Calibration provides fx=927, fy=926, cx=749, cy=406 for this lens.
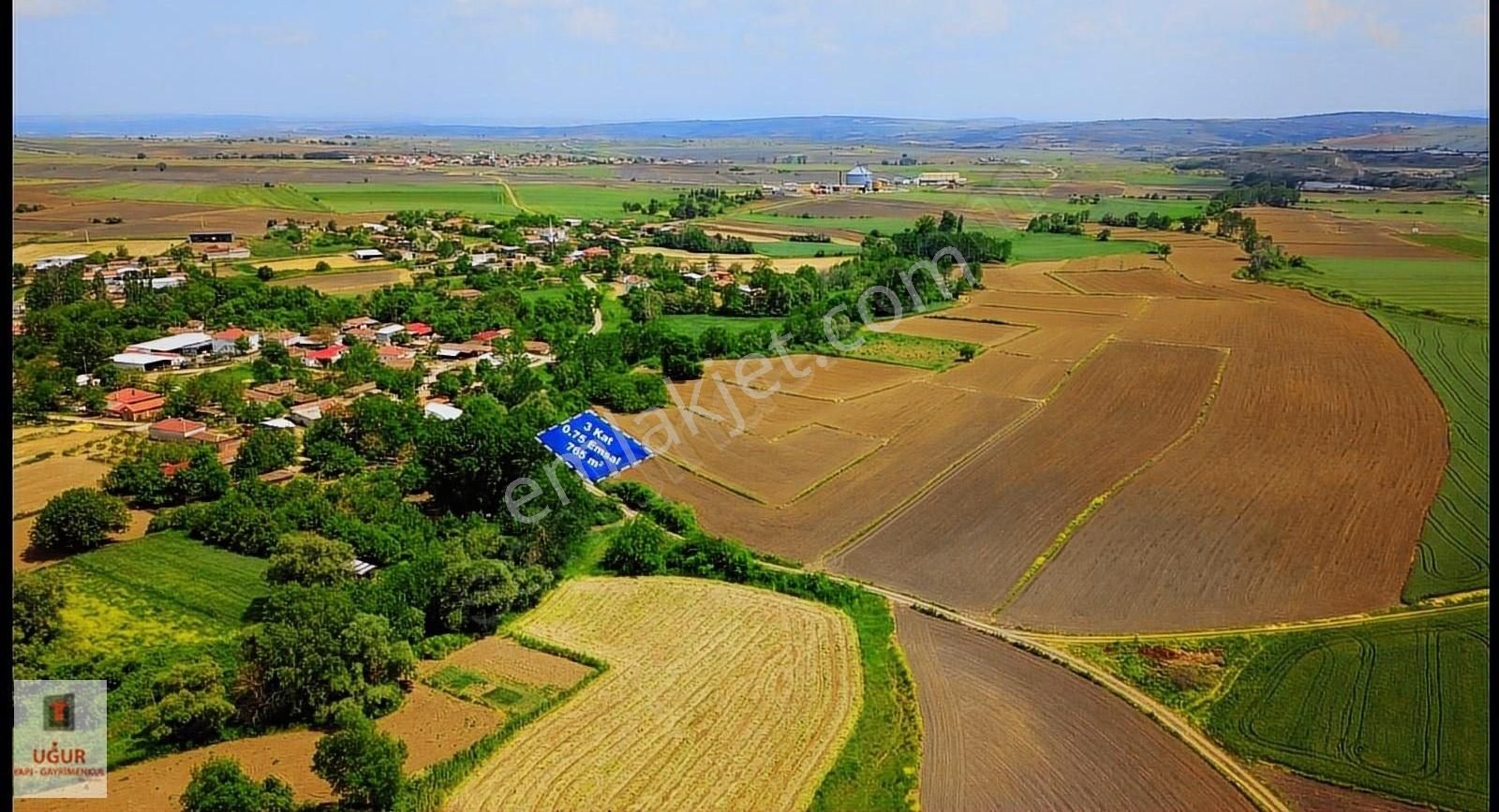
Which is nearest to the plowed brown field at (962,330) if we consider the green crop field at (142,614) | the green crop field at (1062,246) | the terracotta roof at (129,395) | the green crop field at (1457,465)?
the green crop field at (1457,465)

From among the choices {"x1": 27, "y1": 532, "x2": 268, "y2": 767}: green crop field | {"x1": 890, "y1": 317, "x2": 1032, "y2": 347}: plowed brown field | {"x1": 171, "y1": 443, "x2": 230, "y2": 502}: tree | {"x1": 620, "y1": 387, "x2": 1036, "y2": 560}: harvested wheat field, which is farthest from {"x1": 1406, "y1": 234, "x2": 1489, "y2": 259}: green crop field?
{"x1": 27, "y1": 532, "x2": 268, "y2": 767}: green crop field

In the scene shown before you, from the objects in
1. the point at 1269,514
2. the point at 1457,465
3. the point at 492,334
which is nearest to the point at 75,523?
the point at 492,334

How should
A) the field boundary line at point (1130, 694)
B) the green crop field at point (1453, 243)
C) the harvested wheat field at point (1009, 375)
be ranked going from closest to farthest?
the field boundary line at point (1130, 694)
the harvested wheat field at point (1009, 375)
the green crop field at point (1453, 243)

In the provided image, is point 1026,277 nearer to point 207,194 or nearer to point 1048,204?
point 1048,204

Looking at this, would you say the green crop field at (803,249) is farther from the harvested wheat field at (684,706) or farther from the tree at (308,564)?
the tree at (308,564)

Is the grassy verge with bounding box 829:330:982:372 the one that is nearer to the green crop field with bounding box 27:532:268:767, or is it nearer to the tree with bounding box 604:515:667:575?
the tree with bounding box 604:515:667:575
